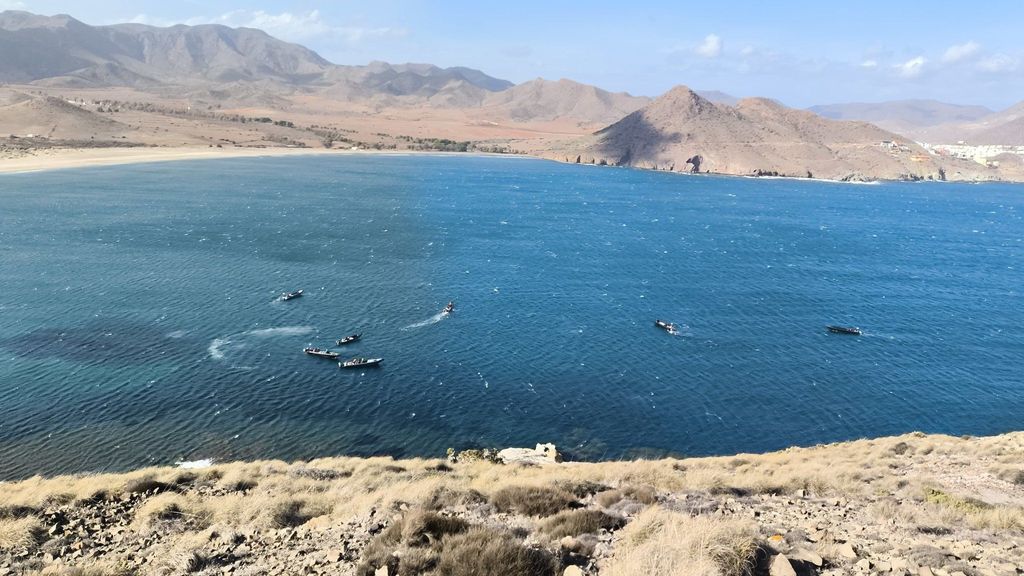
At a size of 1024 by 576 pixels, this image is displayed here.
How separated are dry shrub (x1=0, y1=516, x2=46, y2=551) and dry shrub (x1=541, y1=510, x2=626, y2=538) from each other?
15789mm

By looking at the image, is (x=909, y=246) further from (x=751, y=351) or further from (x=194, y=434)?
(x=194, y=434)

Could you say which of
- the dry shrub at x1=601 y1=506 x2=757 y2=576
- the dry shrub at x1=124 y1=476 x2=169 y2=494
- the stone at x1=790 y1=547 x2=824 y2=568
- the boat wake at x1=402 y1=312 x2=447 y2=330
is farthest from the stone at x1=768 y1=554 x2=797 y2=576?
the boat wake at x1=402 y1=312 x2=447 y2=330

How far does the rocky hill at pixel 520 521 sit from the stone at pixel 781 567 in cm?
4

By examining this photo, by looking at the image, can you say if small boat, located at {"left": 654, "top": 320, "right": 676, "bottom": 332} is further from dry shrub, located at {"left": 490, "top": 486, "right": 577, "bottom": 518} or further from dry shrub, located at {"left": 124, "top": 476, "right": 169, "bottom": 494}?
dry shrub, located at {"left": 124, "top": 476, "right": 169, "bottom": 494}

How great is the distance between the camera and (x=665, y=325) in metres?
66.2

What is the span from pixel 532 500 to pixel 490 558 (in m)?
6.11

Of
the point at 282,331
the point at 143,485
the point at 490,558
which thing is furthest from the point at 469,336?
the point at 490,558

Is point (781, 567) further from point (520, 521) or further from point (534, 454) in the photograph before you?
point (534, 454)

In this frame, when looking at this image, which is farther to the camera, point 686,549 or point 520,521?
point 520,521

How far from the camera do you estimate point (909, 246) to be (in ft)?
384

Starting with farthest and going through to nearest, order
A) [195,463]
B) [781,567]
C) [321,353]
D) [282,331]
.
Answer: [282,331] < [321,353] < [195,463] < [781,567]

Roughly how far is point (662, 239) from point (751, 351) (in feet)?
190

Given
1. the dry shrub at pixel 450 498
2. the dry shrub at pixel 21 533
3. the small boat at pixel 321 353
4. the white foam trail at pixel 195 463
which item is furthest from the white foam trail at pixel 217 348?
the dry shrub at pixel 450 498

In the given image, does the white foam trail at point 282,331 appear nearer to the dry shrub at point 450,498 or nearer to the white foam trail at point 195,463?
the white foam trail at point 195,463
